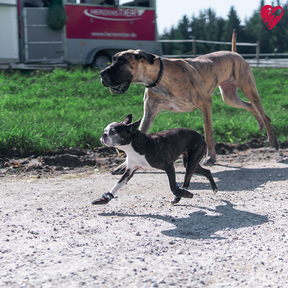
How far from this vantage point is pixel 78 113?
8.36 m

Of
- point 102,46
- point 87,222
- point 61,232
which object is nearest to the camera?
point 61,232

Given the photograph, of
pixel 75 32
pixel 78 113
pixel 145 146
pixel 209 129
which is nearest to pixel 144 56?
pixel 145 146

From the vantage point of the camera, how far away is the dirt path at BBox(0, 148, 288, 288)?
2365mm

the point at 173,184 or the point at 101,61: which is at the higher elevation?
the point at 101,61

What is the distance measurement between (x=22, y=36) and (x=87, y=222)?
11.3 meters

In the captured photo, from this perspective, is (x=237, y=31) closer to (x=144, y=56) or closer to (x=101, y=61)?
(x=101, y=61)

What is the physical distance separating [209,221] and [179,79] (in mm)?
2389

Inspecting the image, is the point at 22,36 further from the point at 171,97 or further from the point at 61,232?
the point at 61,232

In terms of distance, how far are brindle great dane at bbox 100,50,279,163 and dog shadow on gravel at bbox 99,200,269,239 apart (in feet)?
5.61

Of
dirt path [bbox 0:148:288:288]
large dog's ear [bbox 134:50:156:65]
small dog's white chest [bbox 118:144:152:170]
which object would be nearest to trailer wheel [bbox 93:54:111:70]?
dirt path [bbox 0:148:288:288]

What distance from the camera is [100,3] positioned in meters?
14.1

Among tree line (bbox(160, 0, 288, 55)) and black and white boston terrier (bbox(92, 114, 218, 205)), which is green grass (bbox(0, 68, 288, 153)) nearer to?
black and white boston terrier (bbox(92, 114, 218, 205))

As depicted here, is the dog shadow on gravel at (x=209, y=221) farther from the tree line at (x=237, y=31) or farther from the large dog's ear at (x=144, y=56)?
the tree line at (x=237, y=31)

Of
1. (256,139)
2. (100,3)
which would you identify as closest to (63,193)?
(256,139)
